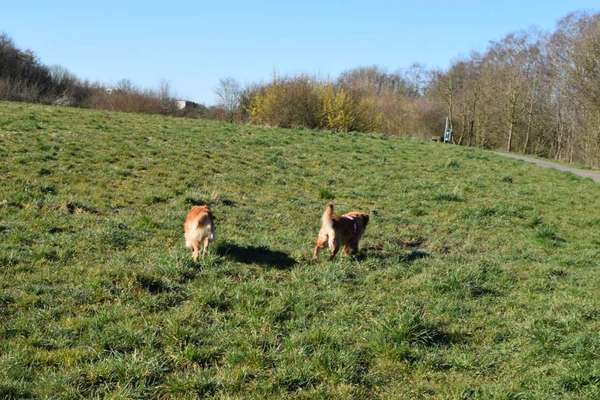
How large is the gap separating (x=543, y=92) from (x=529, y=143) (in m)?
4.13

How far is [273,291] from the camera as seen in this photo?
5.50 metres

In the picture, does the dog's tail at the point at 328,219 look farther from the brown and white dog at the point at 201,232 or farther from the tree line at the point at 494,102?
the tree line at the point at 494,102

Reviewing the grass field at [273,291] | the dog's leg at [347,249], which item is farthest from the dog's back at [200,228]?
the dog's leg at [347,249]

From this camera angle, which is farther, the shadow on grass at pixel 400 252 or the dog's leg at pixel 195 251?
the shadow on grass at pixel 400 252

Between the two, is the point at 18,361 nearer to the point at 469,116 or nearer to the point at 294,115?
the point at 294,115

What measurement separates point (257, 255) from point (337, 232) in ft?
3.66

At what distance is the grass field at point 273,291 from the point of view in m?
3.87

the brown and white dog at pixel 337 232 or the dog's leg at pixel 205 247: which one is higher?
the brown and white dog at pixel 337 232

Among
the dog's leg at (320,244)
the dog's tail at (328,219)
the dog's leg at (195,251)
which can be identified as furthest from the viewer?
the dog's leg at (320,244)

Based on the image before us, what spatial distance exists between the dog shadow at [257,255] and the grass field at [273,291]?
37mm

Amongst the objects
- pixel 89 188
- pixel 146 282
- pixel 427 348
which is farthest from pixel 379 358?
pixel 89 188

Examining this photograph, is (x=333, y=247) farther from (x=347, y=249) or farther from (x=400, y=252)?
(x=400, y=252)

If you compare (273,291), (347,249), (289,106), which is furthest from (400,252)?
(289,106)

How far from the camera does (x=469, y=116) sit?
139 feet
